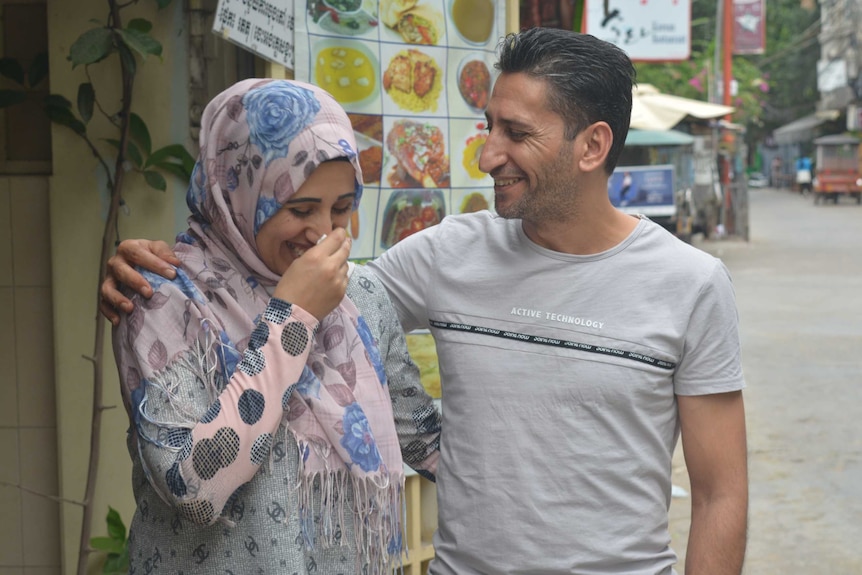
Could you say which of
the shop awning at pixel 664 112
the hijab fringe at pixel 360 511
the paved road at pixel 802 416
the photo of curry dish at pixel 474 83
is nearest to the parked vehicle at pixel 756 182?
the shop awning at pixel 664 112

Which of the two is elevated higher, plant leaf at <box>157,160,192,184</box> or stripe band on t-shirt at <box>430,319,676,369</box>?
plant leaf at <box>157,160,192,184</box>

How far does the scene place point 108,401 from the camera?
4.06 m

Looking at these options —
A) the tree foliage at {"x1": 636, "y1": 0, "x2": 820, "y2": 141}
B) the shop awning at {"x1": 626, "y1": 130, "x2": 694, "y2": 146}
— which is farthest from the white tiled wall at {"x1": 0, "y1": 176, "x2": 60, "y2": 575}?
the tree foliage at {"x1": 636, "y1": 0, "x2": 820, "y2": 141}

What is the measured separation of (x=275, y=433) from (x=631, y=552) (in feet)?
2.36

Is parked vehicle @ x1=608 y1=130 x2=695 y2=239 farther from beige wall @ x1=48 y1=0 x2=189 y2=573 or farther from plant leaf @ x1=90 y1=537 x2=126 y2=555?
plant leaf @ x1=90 y1=537 x2=126 y2=555

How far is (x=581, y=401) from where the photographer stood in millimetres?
2111

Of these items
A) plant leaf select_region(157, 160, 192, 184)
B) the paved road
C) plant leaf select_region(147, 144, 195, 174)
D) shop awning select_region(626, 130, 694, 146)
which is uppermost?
shop awning select_region(626, 130, 694, 146)

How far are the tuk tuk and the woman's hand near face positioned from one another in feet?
118

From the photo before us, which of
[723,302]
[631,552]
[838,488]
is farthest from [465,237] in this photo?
[838,488]

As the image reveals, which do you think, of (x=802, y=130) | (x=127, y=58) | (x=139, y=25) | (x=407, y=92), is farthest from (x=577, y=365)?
(x=802, y=130)

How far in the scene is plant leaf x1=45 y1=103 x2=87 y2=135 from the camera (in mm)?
3865

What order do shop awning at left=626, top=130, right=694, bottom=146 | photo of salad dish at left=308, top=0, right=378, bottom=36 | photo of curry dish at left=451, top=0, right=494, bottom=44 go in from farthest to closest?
shop awning at left=626, top=130, right=694, bottom=146 < photo of curry dish at left=451, top=0, right=494, bottom=44 < photo of salad dish at left=308, top=0, right=378, bottom=36

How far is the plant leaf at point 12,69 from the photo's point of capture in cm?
395

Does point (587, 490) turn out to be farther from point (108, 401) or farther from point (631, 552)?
point (108, 401)
